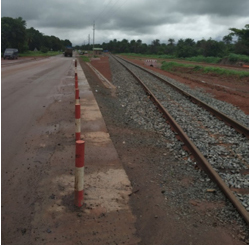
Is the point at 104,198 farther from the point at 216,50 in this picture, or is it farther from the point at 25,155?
the point at 216,50

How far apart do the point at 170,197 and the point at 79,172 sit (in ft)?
4.81

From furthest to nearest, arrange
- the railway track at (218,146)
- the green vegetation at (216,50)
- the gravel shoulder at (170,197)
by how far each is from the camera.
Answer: the green vegetation at (216,50), the railway track at (218,146), the gravel shoulder at (170,197)

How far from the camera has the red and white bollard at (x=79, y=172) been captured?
11.8 ft

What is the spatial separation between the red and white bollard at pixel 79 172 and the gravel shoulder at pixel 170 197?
2.39ft

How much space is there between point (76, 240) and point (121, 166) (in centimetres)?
218

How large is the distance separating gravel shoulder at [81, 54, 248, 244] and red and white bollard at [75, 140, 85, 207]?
73cm

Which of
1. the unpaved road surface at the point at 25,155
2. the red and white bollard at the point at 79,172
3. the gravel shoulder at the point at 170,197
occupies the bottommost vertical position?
the gravel shoulder at the point at 170,197

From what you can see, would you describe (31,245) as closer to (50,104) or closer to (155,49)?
(50,104)

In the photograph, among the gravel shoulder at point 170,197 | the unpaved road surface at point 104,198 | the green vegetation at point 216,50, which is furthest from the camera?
the green vegetation at point 216,50

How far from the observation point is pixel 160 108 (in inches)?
410

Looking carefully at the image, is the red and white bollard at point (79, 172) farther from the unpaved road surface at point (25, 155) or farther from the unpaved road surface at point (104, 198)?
the unpaved road surface at point (25, 155)

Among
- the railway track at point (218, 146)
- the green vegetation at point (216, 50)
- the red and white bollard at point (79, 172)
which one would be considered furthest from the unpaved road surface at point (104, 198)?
the green vegetation at point (216, 50)

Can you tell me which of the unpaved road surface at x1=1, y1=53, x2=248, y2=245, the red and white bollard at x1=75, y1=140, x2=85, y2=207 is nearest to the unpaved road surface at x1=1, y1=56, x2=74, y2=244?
the unpaved road surface at x1=1, y1=53, x2=248, y2=245

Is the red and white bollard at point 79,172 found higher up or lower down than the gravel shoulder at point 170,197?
higher up
